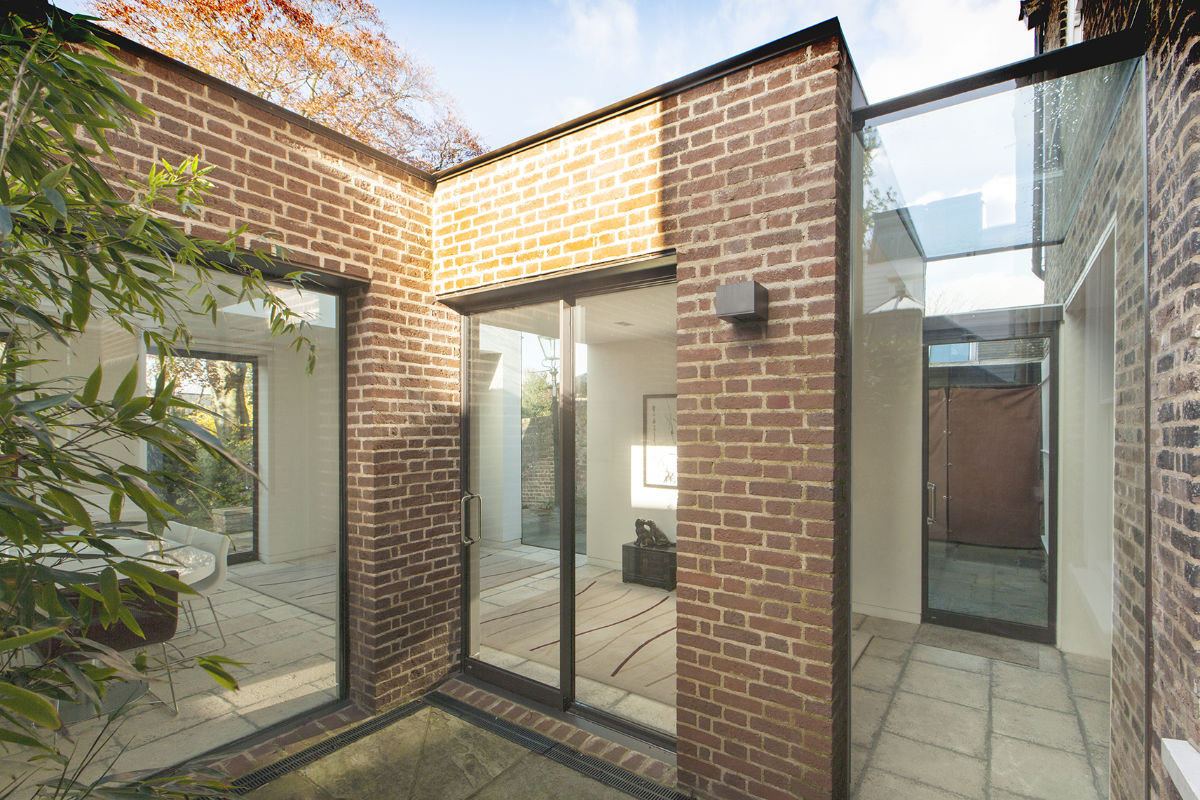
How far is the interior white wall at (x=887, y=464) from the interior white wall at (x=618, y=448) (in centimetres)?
91

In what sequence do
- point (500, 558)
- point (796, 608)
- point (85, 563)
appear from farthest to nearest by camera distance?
point (500, 558)
point (85, 563)
point (796, 608)

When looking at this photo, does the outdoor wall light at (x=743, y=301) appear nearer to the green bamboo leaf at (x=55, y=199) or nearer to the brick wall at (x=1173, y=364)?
the brick wall at (x=1173, y=364)

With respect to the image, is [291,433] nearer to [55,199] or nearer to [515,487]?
[515,487]

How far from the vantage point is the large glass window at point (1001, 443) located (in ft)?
6.33

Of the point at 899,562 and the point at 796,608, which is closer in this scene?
the point at 796,608

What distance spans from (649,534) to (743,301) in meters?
1.36

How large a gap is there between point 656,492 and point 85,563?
2.54 metres

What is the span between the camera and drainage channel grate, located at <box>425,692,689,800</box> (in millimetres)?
2541

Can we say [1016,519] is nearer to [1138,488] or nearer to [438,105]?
[1138,488]

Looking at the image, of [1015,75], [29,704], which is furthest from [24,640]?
[1015,75]

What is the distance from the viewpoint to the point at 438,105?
9.67 metres

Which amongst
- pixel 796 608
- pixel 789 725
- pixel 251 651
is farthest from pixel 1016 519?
pixel 251 651

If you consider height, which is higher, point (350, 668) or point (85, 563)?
point (85, 563)

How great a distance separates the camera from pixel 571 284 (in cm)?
316
